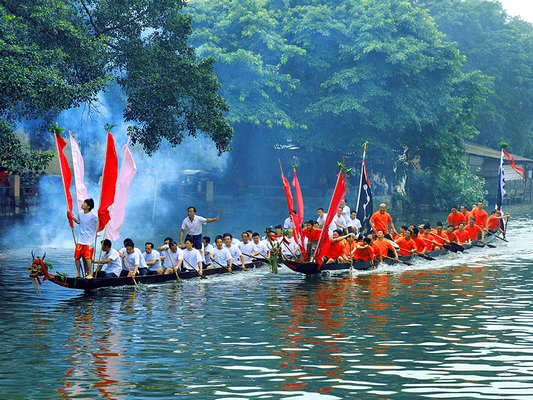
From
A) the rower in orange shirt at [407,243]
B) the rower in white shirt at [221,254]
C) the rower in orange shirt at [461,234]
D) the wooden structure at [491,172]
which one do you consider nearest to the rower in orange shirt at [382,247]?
the rower in orange shirt at [407,243]

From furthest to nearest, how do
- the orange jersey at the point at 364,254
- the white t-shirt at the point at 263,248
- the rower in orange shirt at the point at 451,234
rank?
the rower in orange shirt at the point at 451,234
the white t-shirt at the point at 263,248
the orange jersey at the point at 364,254

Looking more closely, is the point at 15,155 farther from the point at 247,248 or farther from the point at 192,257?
the point at 247,248

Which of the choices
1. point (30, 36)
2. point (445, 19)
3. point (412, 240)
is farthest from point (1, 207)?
point (445, 19)

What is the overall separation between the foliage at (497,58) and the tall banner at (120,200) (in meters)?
53.3

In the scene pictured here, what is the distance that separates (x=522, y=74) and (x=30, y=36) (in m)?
57.7

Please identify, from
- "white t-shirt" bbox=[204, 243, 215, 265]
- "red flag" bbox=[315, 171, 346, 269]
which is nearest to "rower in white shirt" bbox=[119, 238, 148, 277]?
"white t-shirt" bbox=[204, 243, 215, 265]

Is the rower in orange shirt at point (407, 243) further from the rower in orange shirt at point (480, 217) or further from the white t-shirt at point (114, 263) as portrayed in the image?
the white t-shirt at point (114, 263)

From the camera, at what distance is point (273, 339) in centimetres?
1430

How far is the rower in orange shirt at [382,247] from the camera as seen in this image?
2492 centimetres

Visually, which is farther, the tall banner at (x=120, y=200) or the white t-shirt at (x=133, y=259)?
the white t-shirt at (x=133, y=259)

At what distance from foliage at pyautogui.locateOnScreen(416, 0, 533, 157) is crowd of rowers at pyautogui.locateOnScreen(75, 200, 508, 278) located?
42.6m

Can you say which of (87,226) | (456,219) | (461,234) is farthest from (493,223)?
(87,226)

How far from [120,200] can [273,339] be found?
24.6ft

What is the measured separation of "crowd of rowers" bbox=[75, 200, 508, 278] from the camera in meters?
20.6
